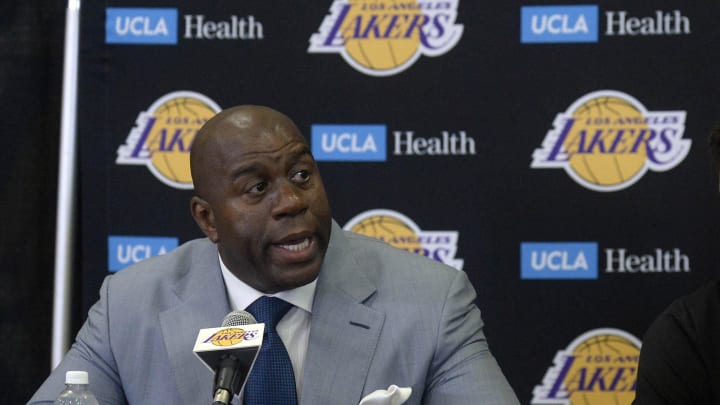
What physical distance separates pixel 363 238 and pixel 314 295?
30 centimetres

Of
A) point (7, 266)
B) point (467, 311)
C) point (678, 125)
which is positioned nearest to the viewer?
point (467, 311)

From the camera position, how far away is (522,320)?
12.3ft

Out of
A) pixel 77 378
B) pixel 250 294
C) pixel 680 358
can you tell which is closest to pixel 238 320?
pixel 77 378

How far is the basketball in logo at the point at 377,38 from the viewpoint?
376 centimetres

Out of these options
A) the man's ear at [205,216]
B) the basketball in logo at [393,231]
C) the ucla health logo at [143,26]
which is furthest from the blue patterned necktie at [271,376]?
the ucla health logo at [143,26]

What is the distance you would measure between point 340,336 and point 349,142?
1381mm

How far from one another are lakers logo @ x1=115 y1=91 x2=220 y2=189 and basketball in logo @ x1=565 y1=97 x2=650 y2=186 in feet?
4.42

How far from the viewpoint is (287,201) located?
7.93 feet

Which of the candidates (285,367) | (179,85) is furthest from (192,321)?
(179,85)

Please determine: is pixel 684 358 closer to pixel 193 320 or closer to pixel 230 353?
pixel 193 320

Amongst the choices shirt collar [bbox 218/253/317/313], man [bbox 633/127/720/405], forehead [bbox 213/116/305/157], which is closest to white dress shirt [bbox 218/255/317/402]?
shirt collar [bbox 218/253/317/313]

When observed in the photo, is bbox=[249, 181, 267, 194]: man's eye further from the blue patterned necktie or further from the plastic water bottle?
the plastic water bottle

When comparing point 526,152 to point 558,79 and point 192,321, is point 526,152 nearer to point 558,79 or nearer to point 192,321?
point 558,79

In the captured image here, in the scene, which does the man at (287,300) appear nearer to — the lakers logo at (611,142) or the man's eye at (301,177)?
the man's eye at (301,177)
